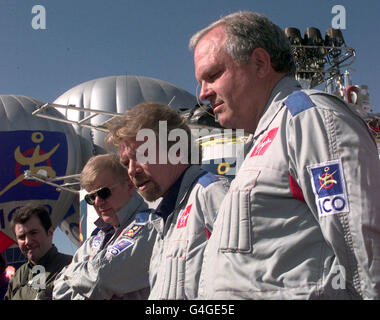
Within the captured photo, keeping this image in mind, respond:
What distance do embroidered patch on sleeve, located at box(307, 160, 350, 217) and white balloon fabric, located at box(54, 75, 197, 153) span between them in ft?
59.3

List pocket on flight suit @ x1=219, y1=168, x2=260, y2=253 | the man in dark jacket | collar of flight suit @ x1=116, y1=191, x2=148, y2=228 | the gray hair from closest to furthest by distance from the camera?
pocket on flight suit @ x1=219, y1=168, x2=260, y2=253
the gray hair
collar of flight suit @ x1=116, y1=191, x2=148, y2=228
the man in dark jacket

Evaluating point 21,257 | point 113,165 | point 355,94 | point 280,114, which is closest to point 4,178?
point 21,257

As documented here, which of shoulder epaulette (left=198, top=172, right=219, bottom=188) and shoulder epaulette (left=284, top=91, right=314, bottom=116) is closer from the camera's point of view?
shoulder epaulette (left=284, top=91, right=314, bottom=116)

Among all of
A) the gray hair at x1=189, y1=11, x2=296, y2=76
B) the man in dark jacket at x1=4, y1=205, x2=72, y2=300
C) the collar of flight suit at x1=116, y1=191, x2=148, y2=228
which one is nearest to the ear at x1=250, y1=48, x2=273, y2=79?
the gray hair at x1=189, y1=11, x2=296, y2=76

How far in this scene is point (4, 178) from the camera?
51.1 feet

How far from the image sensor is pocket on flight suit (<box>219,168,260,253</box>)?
1.60 metres

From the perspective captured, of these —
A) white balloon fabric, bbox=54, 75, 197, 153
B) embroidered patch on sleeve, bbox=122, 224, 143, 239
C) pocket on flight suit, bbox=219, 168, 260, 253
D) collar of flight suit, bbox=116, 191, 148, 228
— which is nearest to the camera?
pocket on flight suit, bbox=219, 168, 260, 253

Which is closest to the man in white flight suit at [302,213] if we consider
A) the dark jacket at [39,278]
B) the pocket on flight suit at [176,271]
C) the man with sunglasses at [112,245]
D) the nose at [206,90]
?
the nose at [206,90]

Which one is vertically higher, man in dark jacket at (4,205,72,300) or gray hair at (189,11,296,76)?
gray hair at (189,11,296,76)

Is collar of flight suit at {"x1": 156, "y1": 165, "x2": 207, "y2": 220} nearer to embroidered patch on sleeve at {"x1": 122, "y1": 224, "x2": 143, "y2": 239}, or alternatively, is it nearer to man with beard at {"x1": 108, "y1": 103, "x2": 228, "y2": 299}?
man with beard at {"x1": 108, "y1": 103, "x2": 228, "y2": 299}

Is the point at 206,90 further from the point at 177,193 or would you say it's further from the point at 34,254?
the point at 34,254

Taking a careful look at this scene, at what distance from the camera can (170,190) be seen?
104 inches

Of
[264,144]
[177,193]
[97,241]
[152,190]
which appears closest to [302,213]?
[264,144]
